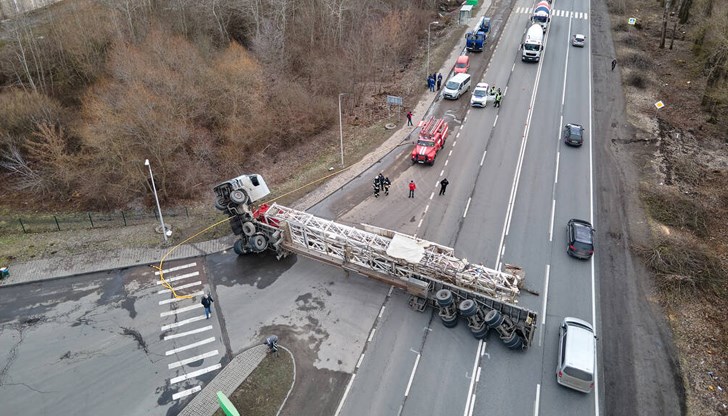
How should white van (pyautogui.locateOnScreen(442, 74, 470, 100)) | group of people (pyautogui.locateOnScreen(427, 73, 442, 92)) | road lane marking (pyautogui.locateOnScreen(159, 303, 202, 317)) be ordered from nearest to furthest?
road lane marking (pyautogui.locateOnScreen(159, 303, 202, 317))
white van (pyautogui.locateOnScreen(442, 74, 470, 100))
group of people (pyautogui.locateOnScreen(427, 73, 442, 92))

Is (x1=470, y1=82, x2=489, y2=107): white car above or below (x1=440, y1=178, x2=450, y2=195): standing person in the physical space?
above

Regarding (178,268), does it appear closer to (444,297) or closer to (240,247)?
(240,247)

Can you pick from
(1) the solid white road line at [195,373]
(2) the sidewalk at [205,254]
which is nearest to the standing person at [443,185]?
(2) the sidewalk at [205,254]

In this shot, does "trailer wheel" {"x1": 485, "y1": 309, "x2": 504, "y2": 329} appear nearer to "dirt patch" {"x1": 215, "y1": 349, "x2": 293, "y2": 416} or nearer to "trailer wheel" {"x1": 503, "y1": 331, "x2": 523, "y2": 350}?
"trailer wheel" {"x1": 503, "y1": 331, "x2": 523, "y2": 350}

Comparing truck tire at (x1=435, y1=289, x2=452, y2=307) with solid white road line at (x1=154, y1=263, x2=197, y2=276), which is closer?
truck tire at (x1=435, y1=289, x2=452, y2=307)

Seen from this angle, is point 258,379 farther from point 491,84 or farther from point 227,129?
point 491,84

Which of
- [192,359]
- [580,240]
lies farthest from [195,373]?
[580,240]

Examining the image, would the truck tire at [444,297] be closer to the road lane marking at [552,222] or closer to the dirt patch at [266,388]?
the dirt patch at [266,388]

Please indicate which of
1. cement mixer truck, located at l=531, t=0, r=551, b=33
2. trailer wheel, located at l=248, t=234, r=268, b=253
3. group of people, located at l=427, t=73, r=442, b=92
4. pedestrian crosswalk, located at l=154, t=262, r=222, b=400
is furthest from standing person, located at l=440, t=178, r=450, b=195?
cement mixer truck, located at l=531, t=0, r=551, b=33
